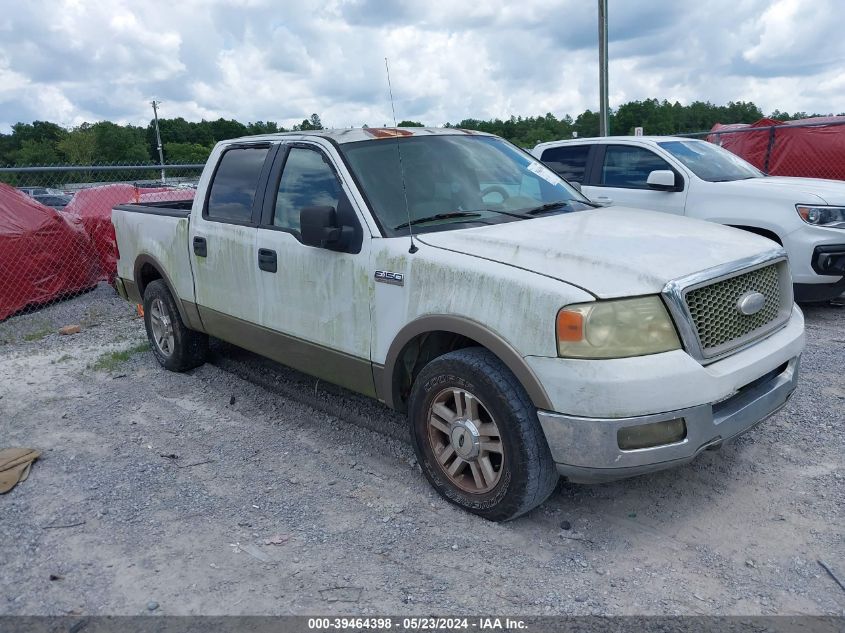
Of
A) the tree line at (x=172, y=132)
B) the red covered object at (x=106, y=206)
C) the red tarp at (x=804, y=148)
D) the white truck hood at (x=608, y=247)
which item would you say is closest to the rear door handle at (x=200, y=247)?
the white truck hood at (x=608, y=247)

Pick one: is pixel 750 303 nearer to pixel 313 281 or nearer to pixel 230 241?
pixel 313 281

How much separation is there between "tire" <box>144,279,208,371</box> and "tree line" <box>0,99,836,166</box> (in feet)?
63.6

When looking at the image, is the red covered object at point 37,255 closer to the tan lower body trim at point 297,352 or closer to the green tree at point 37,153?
the tan lower body trim at point 297,352

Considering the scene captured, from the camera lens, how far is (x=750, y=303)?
335cm

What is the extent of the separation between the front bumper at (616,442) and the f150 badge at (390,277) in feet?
3.41

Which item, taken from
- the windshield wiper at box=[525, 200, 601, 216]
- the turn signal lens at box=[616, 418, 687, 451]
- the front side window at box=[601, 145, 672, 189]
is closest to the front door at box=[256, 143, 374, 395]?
the windshield wiper at box=[525, 200, 601, 216]

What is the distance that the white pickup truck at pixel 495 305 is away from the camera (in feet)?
9.87

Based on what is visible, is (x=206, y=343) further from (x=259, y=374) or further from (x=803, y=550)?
(x=803, y=550)

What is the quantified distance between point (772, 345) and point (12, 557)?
3.80 meters

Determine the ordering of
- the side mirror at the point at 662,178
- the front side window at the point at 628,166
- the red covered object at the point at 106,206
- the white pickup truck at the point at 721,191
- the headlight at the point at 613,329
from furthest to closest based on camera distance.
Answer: the red covered object at the point at 106,206
the front side window at the point at 628,166
the side mirror at the point at 662,178
the white pickup truck at the point at 721,191
the headlight at the point at 613,329

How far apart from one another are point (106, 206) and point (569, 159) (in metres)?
6.78

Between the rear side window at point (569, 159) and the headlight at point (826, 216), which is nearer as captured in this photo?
the headlight at point (826, 216)

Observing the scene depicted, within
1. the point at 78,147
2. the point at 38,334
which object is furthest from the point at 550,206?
the point at 78,147

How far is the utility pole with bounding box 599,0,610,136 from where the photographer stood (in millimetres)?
13680
